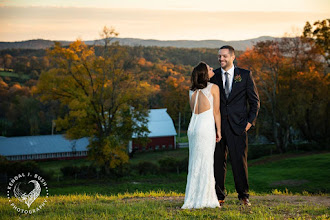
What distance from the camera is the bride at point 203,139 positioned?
6.75 m

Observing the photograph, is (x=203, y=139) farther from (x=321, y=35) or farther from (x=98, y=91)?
(x=321, y=35)

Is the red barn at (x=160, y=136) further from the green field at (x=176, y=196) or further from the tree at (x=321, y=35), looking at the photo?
the tree at (x=321, y=35)

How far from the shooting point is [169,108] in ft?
230

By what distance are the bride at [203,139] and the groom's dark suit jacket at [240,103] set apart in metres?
0.19

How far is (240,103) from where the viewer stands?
691 centimetres

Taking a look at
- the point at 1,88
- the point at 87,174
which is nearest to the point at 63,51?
the point at 87,174

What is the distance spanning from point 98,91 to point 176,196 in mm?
24764

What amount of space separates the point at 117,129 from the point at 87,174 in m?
4.42

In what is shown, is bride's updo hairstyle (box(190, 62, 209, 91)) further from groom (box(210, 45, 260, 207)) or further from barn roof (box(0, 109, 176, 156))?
barn roof (box(0, 109, 176, 156))

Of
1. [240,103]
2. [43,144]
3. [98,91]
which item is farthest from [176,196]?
[43,144]

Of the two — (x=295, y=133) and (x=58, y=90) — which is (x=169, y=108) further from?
(x=58, y=90)

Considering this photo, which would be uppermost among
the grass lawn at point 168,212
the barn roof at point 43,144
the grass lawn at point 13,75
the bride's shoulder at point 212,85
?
the grass lawn at point 13,75

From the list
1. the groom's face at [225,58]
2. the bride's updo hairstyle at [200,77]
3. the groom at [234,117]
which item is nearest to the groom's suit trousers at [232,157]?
the groom at [234,117]

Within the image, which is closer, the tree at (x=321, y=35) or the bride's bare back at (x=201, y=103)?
the bride's bare back at (x=201, y=103)
